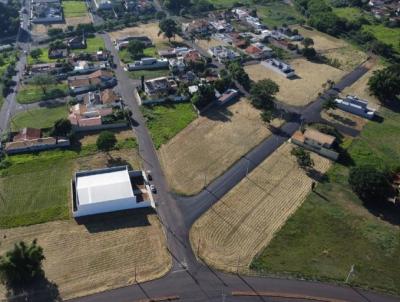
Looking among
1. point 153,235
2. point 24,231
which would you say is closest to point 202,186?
point 153,235

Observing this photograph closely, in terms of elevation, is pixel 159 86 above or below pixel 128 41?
below

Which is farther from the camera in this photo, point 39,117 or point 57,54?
point 57,54

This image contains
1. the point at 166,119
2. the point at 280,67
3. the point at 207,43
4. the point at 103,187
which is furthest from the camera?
the point at 207,43

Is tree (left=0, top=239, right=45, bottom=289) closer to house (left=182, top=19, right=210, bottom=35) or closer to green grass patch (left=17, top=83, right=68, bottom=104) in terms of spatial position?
green grass patch (left=17, top=83, right=68, bottom=104)

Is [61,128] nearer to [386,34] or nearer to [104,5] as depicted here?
[104,5]

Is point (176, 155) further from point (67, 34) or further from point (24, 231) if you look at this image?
point (67, 34)

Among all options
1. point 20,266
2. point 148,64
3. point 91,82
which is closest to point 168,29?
point 148,64

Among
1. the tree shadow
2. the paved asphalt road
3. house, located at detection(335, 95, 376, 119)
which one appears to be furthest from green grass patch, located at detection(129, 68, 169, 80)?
the tree shadow
